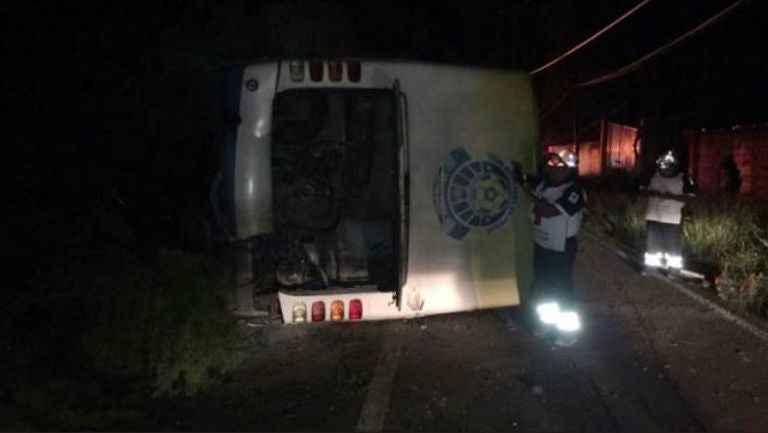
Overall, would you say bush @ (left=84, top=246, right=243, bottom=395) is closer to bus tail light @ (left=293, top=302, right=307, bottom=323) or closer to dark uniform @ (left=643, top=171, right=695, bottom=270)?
bus tail light @ (left=293, top=302, right=307, bottom=323)

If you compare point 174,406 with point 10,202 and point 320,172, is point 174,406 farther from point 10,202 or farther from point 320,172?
point 10,202

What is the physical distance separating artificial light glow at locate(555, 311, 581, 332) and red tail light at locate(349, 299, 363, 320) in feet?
5.58

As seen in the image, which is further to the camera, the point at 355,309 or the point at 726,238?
the point at 726,238

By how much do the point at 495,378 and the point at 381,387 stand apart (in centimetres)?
87

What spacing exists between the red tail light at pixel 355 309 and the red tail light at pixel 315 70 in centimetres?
175

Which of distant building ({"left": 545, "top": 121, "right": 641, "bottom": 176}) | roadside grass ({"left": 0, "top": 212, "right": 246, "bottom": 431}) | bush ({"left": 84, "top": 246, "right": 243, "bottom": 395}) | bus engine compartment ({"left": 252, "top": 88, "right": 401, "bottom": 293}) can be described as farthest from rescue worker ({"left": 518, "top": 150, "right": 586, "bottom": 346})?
distant building ({"left": 545, "top": 121, "right": 641, "bottom": 176})

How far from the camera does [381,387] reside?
6.44 m

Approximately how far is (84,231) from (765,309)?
6557 mm

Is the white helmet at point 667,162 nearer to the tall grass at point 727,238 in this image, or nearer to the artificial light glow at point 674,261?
the tall grass at point 727,238

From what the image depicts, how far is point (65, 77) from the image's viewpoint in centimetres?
956

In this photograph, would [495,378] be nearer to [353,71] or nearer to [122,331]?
[353,71]

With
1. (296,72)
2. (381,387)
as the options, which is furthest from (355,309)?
(296,72)

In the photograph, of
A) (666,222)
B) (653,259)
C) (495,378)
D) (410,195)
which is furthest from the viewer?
(653,259)

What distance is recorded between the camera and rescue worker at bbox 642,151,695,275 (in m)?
10.6
